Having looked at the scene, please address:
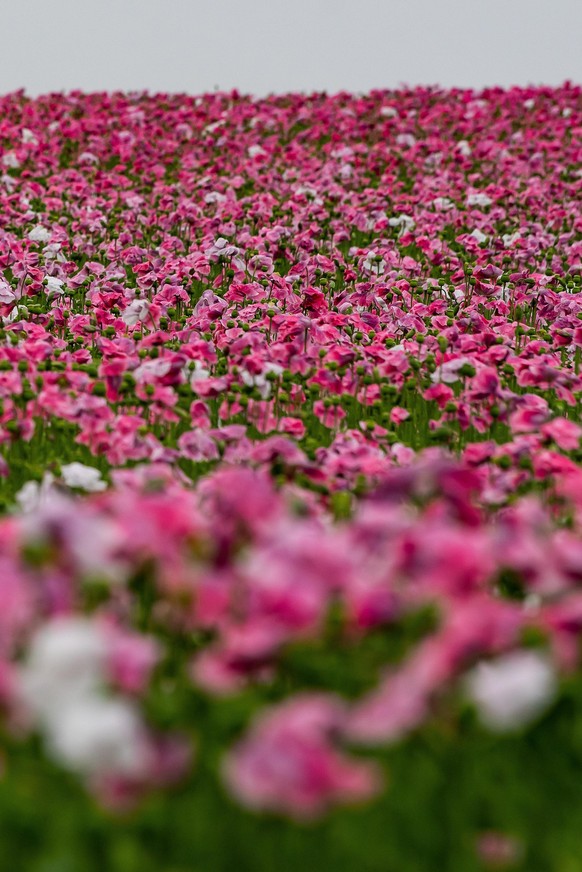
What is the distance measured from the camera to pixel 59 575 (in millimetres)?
2037

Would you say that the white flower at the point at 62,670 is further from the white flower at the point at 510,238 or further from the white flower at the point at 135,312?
the white flower at the point at 510,238

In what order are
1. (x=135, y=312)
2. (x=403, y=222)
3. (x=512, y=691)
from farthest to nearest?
(x=403, y=222) → (x=135, y=312) → (x=512, y=691)

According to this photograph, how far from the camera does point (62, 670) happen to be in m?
1.59

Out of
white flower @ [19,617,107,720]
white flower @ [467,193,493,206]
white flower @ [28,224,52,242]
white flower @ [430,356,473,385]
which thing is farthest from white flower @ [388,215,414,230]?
white flower @ [19,617,107,720]

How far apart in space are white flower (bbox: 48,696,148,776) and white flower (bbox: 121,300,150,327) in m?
4.66

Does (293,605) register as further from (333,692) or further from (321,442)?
(321,442)

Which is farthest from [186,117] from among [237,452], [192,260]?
[237,452]

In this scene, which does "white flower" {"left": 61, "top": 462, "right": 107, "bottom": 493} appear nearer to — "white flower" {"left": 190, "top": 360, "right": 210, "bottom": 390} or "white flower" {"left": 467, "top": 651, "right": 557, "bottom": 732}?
"white flower" {"left": 190, "top": 360, "right": 210, "bottom": 390}

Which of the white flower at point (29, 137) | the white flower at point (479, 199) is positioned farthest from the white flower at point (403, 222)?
the white flower at point (29, 137)

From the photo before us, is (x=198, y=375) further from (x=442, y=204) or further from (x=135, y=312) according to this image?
(x=442, y=204)

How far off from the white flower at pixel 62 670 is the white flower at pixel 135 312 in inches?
181

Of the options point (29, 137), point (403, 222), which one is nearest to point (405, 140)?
point (29, 137)

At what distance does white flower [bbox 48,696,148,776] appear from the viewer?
150cm

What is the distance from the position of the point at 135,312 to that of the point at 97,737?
190 inches
